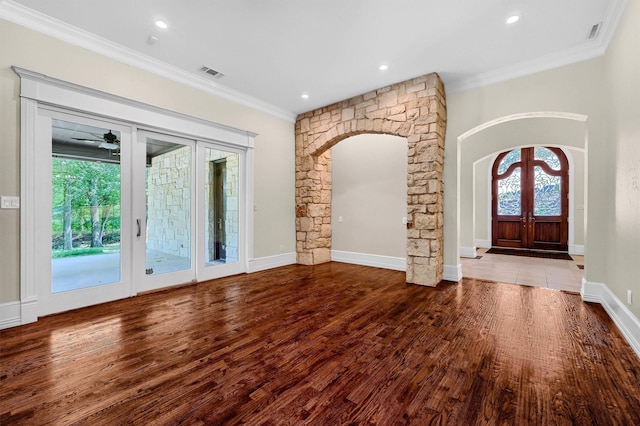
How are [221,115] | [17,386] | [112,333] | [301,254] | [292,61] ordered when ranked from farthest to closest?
1. [301,254]
2. [221,115]
3. [292,61]
4. [112,333]
5. [17,386]

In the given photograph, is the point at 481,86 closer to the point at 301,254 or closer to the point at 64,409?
the point at 301,254

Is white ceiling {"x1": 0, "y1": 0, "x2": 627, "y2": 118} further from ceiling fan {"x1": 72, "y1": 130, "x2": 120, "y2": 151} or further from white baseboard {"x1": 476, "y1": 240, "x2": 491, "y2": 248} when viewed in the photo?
white baseboard {"x1": 476, "y1": 240, "x2": 491, "y2": 248}

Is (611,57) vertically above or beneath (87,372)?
above

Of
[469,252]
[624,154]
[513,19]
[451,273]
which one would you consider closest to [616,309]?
[624,154]

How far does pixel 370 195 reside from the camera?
18.6 feet

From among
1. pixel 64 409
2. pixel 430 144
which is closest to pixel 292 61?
pixel 430 144

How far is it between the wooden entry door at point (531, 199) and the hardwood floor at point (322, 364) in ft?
18.6

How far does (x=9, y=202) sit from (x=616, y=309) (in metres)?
6.22

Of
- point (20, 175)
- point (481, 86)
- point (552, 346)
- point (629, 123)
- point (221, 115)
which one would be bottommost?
point (552, 346)

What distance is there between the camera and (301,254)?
19.0 ft

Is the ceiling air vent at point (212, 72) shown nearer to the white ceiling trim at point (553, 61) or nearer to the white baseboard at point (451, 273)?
the white ceiling trim at point (553, 61)

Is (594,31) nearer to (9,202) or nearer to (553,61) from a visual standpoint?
(553,61)

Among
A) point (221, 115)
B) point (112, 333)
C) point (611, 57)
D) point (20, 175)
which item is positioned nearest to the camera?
point (112, 333)

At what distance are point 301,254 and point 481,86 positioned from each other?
430 centimetres
